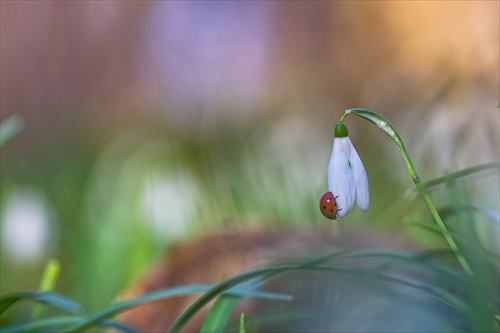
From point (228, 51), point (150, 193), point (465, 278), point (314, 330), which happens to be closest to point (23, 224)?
point (150, 193)

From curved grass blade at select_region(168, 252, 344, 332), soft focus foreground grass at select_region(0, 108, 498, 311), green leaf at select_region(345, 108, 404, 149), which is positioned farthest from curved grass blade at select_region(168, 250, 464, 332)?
soft focus foreground grass at select_region(0, 108, 498, 311)

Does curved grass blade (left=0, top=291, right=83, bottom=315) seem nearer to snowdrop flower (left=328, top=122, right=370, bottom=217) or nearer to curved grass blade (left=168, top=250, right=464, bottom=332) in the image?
curved grass blade (left=168, top=250, right=464, bottom=332)

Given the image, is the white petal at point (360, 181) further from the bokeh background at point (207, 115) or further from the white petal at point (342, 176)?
the bokeh background at point (207, 115)

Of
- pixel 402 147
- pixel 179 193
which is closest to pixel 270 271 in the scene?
pixel 402 147

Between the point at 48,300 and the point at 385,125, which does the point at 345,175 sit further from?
the point at 48,300

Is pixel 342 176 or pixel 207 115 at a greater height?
pixel 207 115

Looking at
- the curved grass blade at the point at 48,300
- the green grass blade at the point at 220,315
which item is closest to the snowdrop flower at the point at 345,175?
the green grass blade at the point at 220,315
